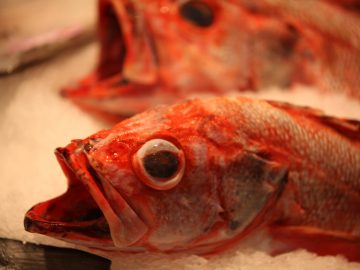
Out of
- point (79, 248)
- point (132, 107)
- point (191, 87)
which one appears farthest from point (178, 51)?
point (79, 248)

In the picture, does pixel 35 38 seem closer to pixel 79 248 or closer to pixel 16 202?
pixel 16 202

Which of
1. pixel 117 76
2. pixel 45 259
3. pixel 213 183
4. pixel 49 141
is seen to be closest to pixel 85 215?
pixel 45 259

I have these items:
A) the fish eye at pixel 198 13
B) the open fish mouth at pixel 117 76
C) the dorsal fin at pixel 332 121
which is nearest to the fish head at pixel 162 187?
the dorsal fin at pixel 332 121

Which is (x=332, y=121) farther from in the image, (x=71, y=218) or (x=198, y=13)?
(x=198, y=13)

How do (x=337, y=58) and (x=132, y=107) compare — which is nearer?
(x=132, y=107)

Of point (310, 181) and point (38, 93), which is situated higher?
point (38, 93)

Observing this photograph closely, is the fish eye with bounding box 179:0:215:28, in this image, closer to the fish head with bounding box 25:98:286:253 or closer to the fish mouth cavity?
the fish mouth cavity

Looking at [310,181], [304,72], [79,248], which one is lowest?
[79,248]

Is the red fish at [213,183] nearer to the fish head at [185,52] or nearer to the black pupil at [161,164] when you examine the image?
the black pupil at [161,164]

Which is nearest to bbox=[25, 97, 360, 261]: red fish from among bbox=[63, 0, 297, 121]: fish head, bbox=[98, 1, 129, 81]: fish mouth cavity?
bbox=[63, 0, 297, 121]: fish head
